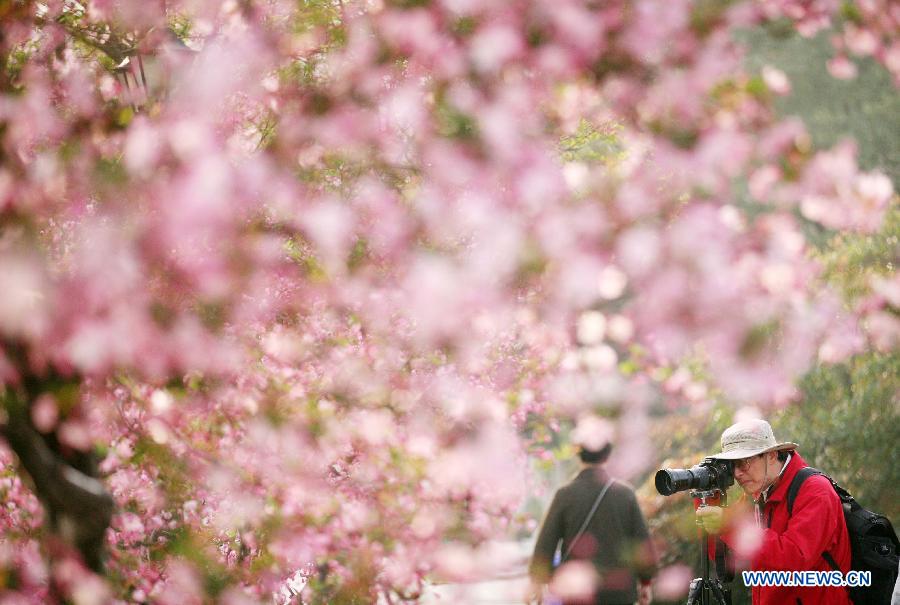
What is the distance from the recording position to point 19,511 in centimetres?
483

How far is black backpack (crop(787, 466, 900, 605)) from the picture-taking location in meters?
3.42

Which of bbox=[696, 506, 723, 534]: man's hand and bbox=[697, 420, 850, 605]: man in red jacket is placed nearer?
bbox=[697, 420, 850, 605]: man in red jacket

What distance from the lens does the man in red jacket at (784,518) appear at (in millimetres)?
3432

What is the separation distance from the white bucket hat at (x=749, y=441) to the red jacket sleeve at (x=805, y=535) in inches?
8.0

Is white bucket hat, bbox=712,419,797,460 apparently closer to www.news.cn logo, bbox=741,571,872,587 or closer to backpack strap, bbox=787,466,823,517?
backpack strap, bbox=787,466,823,517

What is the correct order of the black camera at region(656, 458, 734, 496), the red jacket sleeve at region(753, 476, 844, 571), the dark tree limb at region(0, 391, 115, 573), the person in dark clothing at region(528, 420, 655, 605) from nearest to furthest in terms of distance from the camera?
1. the dark tree limb at region(0, 391, 115, 573)
2. the red jacket sleeve at region(753, 476, 844, 571)
3. the black camera at region(656, 458, 734, 496)
4. the person in dark clothing at region(528, 420, 655, 605)

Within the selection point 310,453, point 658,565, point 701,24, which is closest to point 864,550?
point 701,24

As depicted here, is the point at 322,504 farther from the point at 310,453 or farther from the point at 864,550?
the point at 864,550

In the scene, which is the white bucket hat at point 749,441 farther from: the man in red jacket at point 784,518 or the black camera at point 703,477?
the black camera at point 703,477

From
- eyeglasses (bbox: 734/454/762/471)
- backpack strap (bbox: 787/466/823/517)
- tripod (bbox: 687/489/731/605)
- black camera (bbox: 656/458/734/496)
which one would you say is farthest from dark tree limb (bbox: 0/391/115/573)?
backpack strap (bbox: 787/466/823/517)

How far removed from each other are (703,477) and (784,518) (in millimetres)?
323

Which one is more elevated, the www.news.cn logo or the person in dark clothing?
the www.news.cn logo

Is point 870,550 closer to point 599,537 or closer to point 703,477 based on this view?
point 703,477

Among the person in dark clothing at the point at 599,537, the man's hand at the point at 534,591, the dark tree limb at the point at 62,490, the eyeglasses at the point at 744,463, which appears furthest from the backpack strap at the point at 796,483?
the dark tree limb at the point at 62,490
